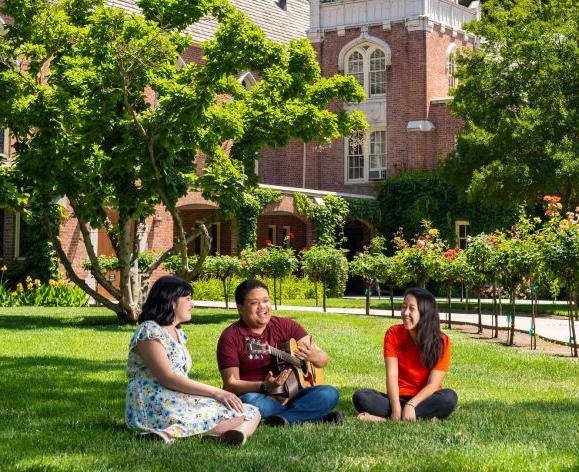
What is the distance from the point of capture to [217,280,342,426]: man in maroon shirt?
7.50 meters

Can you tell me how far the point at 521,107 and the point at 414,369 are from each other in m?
20.1

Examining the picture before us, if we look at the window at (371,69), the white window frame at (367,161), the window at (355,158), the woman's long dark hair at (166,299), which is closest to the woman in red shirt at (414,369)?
the woman's long dark hair at (166,299)

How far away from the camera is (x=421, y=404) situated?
7.77 meters

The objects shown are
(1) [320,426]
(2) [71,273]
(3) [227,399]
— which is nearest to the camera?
(3) [227,399]

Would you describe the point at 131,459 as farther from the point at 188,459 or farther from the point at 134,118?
the point at 134,118

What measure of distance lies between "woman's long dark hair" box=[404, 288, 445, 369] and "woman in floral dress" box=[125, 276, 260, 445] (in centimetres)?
146

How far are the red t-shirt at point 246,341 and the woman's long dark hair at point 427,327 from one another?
855 mm

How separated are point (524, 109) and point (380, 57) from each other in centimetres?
1196

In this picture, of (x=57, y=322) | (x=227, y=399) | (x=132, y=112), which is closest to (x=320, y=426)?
(x=227, y=399)

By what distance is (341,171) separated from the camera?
127 feet

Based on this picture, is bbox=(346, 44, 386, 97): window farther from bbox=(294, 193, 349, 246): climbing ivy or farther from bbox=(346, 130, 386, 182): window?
bbox=(294, 193, 349, 246): climbing ivy

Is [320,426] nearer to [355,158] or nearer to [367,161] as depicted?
[367,161]

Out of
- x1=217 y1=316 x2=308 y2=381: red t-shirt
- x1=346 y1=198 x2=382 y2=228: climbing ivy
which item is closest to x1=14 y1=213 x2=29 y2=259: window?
x1=346 y1=198 x2=382 y2=228: climbing ivy

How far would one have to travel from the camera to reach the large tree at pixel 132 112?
1689 cm
